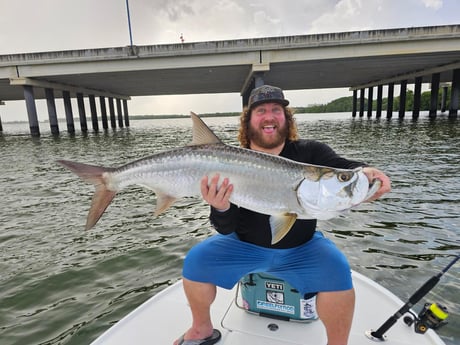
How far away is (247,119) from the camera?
3816 millimetres

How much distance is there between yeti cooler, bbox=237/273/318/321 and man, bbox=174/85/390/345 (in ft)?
0.54

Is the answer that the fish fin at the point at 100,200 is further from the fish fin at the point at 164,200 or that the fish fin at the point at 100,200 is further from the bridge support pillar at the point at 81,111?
the bridge support pillar at the point at 81,111

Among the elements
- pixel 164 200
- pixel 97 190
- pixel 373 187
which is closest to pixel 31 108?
pixel 97 190

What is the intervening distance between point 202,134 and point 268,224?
3.77 ft

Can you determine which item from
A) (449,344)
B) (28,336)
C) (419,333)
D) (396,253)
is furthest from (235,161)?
(396,253)

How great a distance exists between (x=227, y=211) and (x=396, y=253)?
143 inches

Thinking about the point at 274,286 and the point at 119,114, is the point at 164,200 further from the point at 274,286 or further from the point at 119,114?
the point at 119,114

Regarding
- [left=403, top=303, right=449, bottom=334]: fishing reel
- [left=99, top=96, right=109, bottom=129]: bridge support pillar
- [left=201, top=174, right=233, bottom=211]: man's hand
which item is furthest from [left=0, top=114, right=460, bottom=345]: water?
[left=99, top=96, right=109, bottom=129]: bridge support pillar

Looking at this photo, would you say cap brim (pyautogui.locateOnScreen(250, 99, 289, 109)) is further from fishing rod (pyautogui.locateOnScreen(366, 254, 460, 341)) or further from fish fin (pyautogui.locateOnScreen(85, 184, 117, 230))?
fishing rod (pyautogui.locateOnScreen(366, 254, 460, 341))

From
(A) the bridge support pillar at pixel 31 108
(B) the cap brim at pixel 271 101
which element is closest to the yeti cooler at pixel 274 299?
(B) the cap brim at pixel 271 101

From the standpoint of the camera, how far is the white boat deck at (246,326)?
2.81 metres

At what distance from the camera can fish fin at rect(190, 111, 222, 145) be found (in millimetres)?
2993

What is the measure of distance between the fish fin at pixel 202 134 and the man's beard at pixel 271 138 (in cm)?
78

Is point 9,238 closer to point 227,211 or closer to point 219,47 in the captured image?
point 227,211
